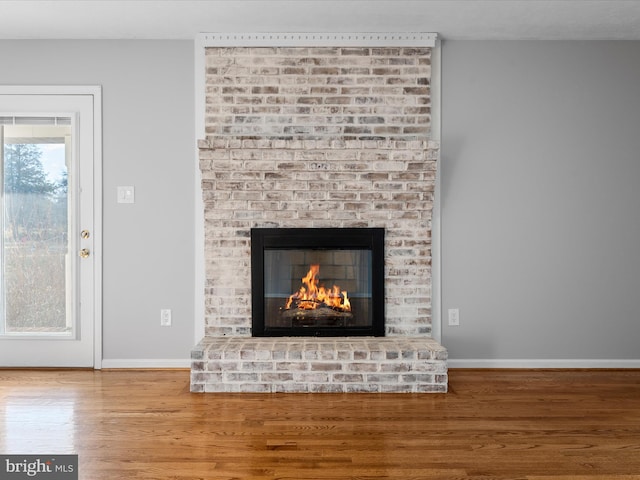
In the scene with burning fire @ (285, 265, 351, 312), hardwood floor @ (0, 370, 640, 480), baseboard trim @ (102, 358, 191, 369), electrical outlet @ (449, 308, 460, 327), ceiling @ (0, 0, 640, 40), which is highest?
ceiling @ (0, 0, 640, 40)

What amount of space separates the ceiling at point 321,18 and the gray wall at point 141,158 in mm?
133

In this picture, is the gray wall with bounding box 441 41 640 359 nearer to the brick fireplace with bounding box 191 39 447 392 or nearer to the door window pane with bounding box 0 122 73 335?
the brick fireplace with bounding box 191 39 447 392

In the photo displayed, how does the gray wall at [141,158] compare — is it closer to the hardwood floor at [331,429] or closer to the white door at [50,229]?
the white door at [50,229]

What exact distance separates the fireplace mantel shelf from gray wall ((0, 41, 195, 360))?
1.95ft

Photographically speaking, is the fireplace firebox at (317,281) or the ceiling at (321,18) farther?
the fireplace firebox at (317,281)

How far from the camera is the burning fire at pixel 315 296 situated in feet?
12.1

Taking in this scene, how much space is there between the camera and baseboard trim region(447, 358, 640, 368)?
3748mm

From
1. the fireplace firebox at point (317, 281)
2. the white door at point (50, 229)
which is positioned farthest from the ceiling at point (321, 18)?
the fireplace firebox at point (317, 281)

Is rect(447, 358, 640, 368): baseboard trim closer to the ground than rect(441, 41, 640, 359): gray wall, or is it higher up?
closer to the ground

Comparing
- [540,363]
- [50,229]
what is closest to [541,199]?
[540,363]

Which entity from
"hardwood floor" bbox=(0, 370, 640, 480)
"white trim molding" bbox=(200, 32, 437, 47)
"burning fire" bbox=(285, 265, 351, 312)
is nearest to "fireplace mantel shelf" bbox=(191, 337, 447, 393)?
"hardwood floor" bbox=(0, 370, 640, 480)

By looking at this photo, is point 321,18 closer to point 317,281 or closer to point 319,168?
point 319,168

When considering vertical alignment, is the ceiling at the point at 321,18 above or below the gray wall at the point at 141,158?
above

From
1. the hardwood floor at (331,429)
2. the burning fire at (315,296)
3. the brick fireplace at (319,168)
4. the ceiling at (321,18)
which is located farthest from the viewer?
the burning fire at (315,296)
